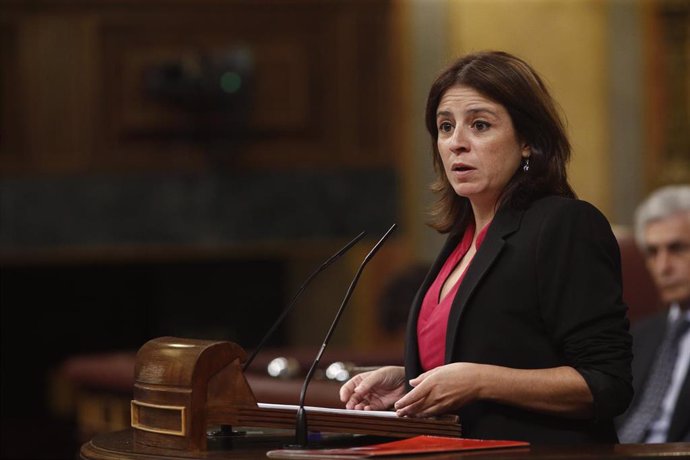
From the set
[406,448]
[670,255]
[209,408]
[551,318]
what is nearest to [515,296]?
[551,318]

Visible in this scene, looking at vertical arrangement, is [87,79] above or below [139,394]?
above

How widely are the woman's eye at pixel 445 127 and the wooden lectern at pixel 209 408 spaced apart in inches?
17.5

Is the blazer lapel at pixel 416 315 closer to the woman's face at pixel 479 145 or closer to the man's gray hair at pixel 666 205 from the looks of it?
the woman's face at pixel 479 145

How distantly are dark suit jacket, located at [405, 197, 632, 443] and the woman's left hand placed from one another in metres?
0.08

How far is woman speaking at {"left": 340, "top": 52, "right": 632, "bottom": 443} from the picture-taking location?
76.1 inches

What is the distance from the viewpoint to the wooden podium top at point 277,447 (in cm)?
178

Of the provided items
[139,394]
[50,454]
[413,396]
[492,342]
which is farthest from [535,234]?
[50,454]

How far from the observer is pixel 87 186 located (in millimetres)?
7051

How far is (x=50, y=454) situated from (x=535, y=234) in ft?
14.0

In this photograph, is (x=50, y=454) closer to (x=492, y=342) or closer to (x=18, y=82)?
(x=18, y=82)

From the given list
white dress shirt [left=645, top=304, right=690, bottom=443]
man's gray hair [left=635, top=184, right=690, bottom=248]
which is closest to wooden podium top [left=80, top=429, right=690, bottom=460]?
white dress shirt [left=645, top=304, right=690, bottom=443]

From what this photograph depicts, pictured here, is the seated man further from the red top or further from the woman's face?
the woman's face

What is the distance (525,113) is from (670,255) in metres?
2.44

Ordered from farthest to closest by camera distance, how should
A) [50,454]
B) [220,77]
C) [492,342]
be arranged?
1. [220,77]
2. [50,454]
3. [492,342]
